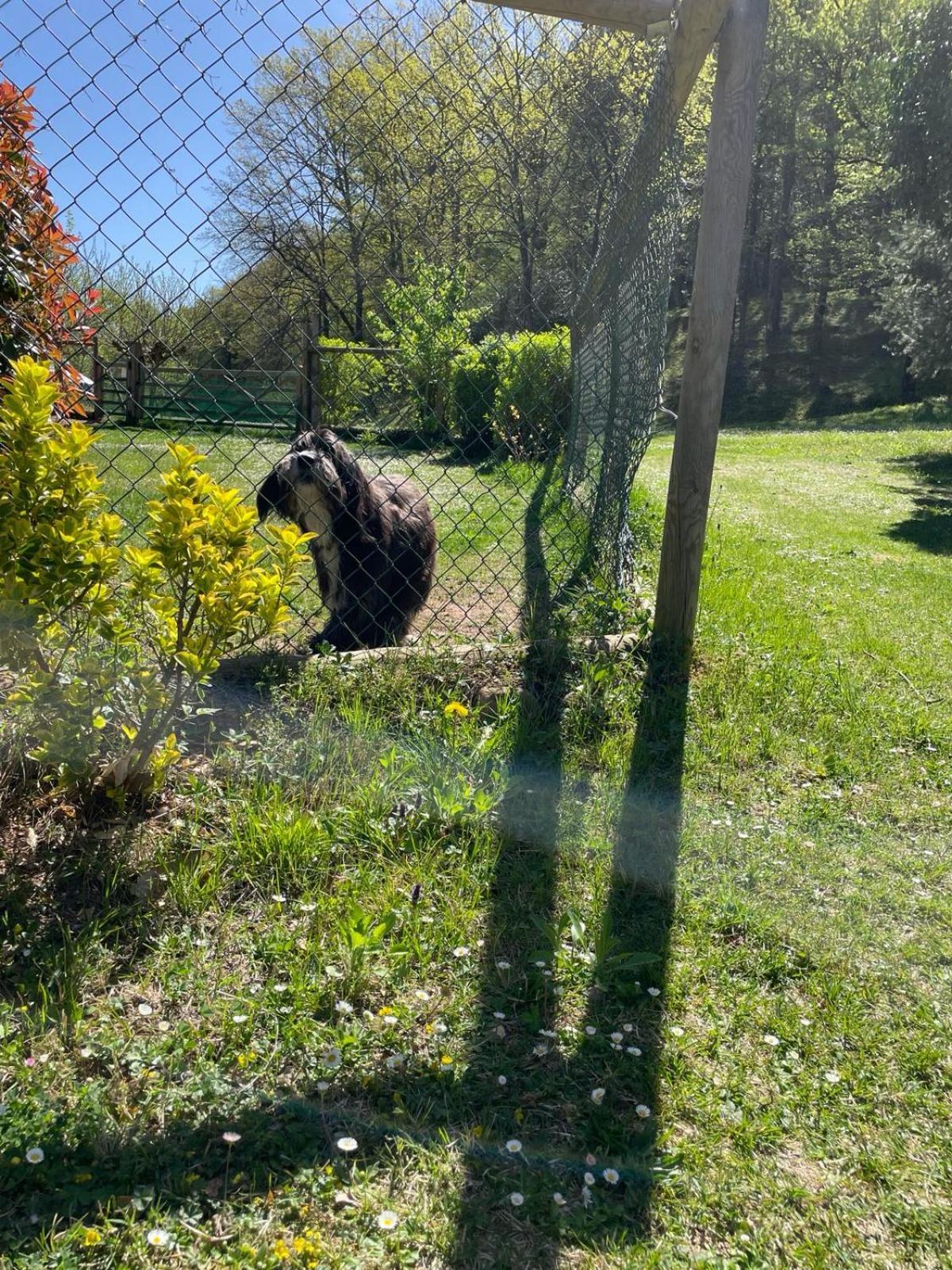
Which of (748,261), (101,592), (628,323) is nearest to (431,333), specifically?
(628,323)

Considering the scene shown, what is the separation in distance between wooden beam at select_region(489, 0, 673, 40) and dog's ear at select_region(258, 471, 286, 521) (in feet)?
6.96

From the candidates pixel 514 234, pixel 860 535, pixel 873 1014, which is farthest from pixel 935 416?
pixel 873 1014

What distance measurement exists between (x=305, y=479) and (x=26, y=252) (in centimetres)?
167

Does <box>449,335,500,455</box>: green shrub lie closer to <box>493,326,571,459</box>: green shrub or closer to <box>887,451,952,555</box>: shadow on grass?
<box>493,326,571,459</box>: green shrub

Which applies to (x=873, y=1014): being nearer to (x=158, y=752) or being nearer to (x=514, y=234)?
(x=158, y=752)

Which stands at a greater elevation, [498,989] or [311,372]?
[311,372]

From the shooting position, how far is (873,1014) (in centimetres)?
213

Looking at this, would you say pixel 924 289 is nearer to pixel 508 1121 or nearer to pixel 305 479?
pixel 305 479

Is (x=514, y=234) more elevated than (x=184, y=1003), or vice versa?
(x=514, y=234)

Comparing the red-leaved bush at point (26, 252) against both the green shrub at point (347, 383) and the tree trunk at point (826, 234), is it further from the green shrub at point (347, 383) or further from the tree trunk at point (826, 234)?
the tree trunk at point (826, 234)

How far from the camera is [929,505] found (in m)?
11.3

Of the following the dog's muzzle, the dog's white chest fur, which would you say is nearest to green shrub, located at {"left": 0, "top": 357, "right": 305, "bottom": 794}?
the dog's white chest fur

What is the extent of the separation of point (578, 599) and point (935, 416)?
25632 mm

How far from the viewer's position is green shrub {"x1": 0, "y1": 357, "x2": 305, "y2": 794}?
6.97ft
